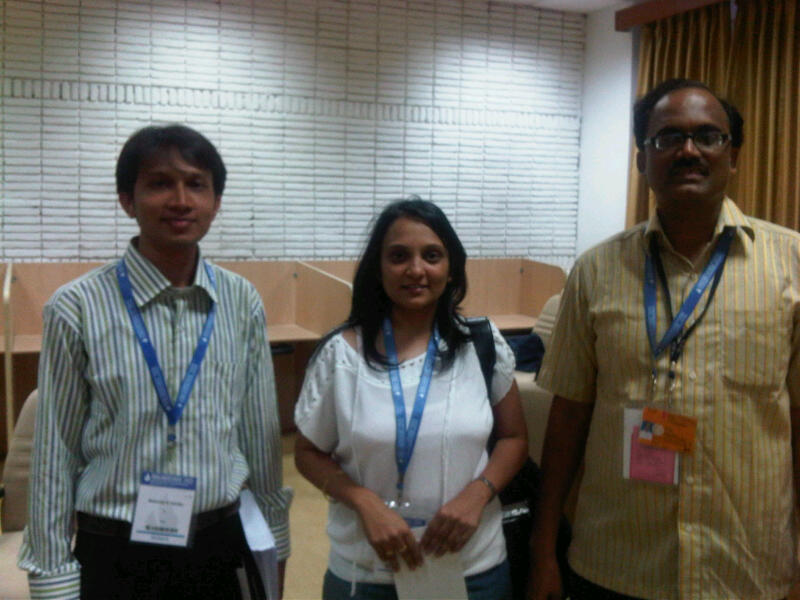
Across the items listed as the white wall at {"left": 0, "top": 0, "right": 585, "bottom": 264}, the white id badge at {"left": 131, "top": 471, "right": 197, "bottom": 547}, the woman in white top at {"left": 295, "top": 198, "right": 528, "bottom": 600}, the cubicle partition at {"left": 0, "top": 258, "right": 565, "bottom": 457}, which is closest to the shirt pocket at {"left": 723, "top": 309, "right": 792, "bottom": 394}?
the woman in white top at {"left": 295, "top": 198, "right": 528, "bottom": 600}

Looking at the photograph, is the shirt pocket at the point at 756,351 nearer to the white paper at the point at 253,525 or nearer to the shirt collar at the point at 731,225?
the shirt collar at the point at 731,225

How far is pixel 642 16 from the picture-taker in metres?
5.24

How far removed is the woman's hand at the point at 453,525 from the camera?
4.80 ft

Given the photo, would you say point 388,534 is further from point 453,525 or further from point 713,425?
point 713,425

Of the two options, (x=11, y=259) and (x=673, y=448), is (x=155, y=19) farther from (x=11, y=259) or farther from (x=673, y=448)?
(x=673, y=448)

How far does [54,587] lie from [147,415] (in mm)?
349

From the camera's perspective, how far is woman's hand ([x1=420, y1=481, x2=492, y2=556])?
1463 millimetres

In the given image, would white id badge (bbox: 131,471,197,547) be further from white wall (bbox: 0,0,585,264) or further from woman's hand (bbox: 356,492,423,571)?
white wall (bbox: 0,0,585,264)

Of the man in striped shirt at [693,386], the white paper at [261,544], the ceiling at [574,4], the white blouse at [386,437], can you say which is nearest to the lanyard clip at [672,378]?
the man in striped shirt at [693,386]

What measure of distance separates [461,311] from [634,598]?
0.67m

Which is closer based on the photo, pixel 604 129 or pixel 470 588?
pixel 470 588

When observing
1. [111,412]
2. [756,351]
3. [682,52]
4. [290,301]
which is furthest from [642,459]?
[682,52]

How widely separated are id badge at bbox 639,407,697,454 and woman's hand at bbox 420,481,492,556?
338 mm

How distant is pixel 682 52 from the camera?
5102 mm
